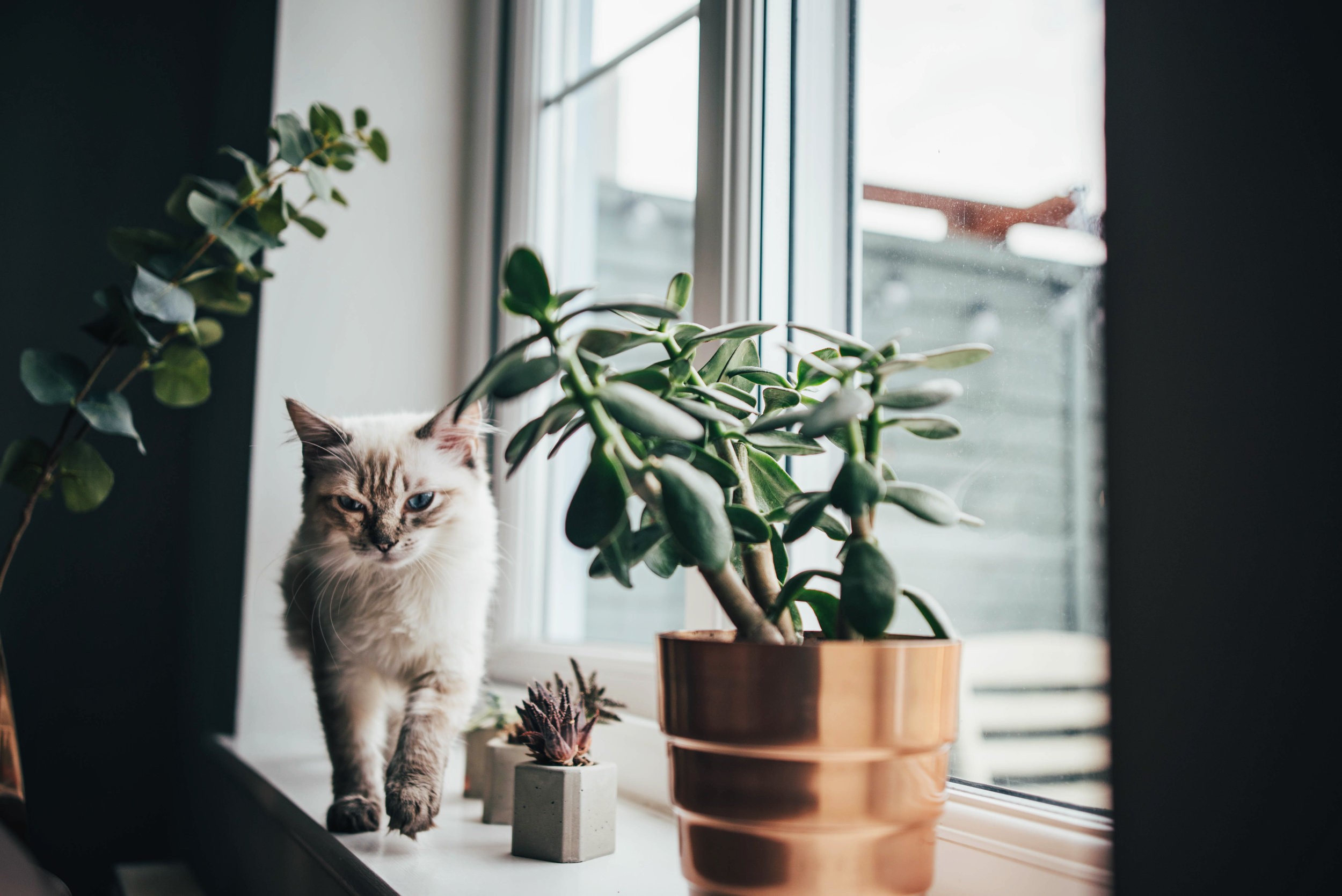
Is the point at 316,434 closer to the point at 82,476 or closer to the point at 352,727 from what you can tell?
the point at 352,727

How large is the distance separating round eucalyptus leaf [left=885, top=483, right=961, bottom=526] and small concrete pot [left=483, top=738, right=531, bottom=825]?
0.55m

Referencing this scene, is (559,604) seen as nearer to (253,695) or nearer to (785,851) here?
(253,695)

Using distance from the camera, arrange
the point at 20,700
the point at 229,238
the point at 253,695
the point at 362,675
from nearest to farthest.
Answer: the point at 362,675 < the point at 229,238 < the point at 253,695 < the point at 20,700

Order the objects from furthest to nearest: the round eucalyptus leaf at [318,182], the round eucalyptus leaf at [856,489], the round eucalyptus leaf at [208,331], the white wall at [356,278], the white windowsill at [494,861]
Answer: the white wall at [356,278] < the round eucalyptus leaf at [208,331] < the round eucalyptus leaf at [318,182] < the white windowsill at [494,861] < the round eucalyptus leaf at [856,489]

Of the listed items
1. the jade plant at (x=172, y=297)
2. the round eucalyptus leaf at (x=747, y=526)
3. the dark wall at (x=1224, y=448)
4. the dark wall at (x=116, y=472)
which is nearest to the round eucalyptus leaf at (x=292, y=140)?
the jade plant at (x=172, y=297)

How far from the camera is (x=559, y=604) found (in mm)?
1453

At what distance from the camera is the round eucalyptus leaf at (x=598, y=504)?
0.49 meters

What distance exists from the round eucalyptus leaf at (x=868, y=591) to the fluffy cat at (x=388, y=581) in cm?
50

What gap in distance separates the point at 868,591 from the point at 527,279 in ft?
0.82

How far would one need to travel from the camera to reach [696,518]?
44 centimetres

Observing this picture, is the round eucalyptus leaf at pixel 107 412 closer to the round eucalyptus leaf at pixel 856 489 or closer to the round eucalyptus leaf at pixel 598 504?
the round eucalyptus leaf at pixel 598 504

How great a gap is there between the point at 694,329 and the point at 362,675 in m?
0.56

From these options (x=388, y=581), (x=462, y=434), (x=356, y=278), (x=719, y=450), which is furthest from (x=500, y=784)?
(x=356, y=278)

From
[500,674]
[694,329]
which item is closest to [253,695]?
[500,674]
